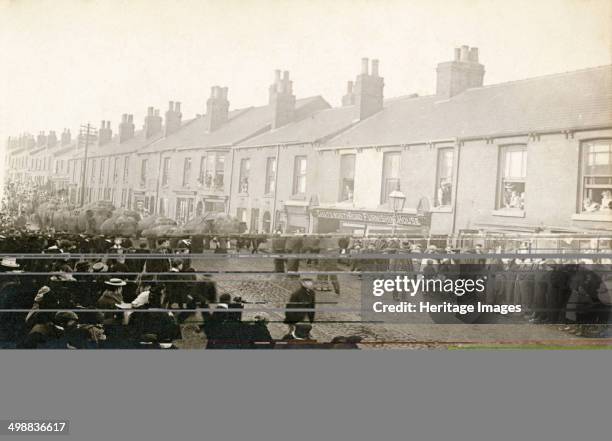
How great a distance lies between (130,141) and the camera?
552 centimetres

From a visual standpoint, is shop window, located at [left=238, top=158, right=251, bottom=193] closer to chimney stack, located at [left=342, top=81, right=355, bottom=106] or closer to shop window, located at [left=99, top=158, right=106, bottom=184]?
chimney stack, located at [left=342, top=81, right=355, bottom=106]

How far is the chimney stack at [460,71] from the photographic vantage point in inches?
211

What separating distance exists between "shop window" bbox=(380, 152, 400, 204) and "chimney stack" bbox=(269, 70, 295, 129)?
0.99 metres

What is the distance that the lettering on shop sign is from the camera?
17.3 feet

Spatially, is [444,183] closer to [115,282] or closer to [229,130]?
[229,130]

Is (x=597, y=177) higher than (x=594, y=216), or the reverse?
(x=597, y=177)

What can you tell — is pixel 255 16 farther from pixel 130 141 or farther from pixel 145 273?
pixel 145 273

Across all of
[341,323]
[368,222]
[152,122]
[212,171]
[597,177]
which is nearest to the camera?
[597,177]

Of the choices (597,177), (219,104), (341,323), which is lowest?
(341,323)

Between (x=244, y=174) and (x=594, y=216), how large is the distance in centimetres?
316

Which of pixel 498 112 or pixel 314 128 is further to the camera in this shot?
pixel 314 128

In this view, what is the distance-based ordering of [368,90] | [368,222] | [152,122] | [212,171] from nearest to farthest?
[368,222]
[368,90]
[152,122]
[212,171]

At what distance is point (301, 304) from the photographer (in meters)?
5.10

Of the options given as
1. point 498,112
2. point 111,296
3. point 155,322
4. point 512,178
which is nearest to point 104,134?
point 111,296
